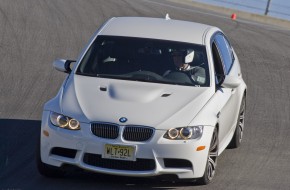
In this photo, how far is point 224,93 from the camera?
→ 39.5 feet

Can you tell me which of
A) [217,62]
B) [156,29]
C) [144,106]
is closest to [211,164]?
[144,106]

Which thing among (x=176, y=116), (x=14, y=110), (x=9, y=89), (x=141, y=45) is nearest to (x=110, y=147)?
(x=176, y=116)

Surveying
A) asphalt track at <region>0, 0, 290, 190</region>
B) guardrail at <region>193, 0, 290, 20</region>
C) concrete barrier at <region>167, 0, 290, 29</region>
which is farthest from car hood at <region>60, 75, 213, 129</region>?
guardrail at <region>193, 0, 290, 20</region>

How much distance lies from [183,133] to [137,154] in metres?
0.55

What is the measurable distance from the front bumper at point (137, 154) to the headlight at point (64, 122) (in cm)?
6

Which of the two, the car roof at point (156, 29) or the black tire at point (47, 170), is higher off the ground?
the car roof at point (156, 29)

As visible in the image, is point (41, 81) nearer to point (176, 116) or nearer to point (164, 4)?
point (176, 116)

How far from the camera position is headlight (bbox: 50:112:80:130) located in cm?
1062

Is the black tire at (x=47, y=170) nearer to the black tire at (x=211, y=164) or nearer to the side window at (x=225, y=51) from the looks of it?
the black tire at (x=211, y=164)

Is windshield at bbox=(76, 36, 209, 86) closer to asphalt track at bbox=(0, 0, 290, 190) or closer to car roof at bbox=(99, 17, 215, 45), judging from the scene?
car roof at bbox=(99, 17, 215, 45)

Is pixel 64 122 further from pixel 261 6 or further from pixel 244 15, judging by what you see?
pixel 261 6

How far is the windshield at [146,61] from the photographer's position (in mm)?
11844

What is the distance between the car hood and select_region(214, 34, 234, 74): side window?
1.41 m

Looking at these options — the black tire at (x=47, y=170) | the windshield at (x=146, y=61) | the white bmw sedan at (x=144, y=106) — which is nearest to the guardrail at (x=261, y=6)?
the white bmw sedan at (x=144, y=106)
